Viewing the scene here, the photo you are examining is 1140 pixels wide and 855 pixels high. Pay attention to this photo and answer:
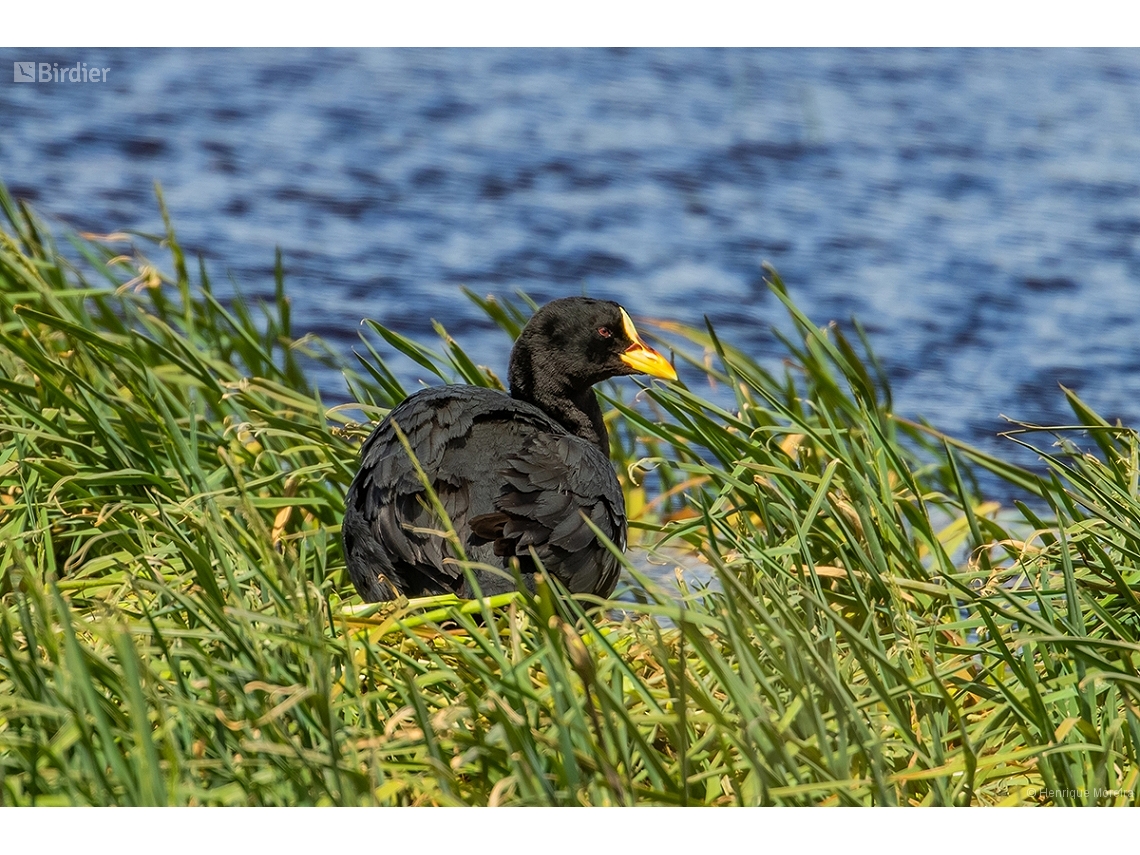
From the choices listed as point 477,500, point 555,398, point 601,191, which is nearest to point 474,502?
point 477,500

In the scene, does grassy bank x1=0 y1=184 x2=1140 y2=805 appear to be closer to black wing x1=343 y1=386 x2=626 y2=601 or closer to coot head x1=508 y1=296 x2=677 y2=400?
black wing x1=343 y1=386 x2=626 y2=601

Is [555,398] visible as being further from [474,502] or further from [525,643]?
[525,643]

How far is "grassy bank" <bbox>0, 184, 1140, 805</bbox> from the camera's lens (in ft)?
7.75

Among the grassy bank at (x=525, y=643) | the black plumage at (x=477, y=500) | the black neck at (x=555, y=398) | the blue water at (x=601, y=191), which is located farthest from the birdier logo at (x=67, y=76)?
the black plumage at (x=477, y=500)

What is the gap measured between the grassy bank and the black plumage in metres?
0.12

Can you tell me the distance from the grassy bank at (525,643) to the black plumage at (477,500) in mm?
118

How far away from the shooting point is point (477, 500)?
3.33 meters

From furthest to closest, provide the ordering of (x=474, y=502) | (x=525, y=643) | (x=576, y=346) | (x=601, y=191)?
(x=601, y=191) → (x=576, y=346) → (x=474, y=502) → (x=525, y=643)

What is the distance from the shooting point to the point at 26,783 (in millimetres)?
2381

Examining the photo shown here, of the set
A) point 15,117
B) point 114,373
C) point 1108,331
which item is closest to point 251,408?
point 114,373

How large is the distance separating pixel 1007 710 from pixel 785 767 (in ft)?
1.97

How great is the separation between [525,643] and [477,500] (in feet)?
1.69

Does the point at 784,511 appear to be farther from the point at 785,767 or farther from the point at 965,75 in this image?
the point at 965,75

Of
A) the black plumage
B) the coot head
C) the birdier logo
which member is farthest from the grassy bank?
the birdier logo
